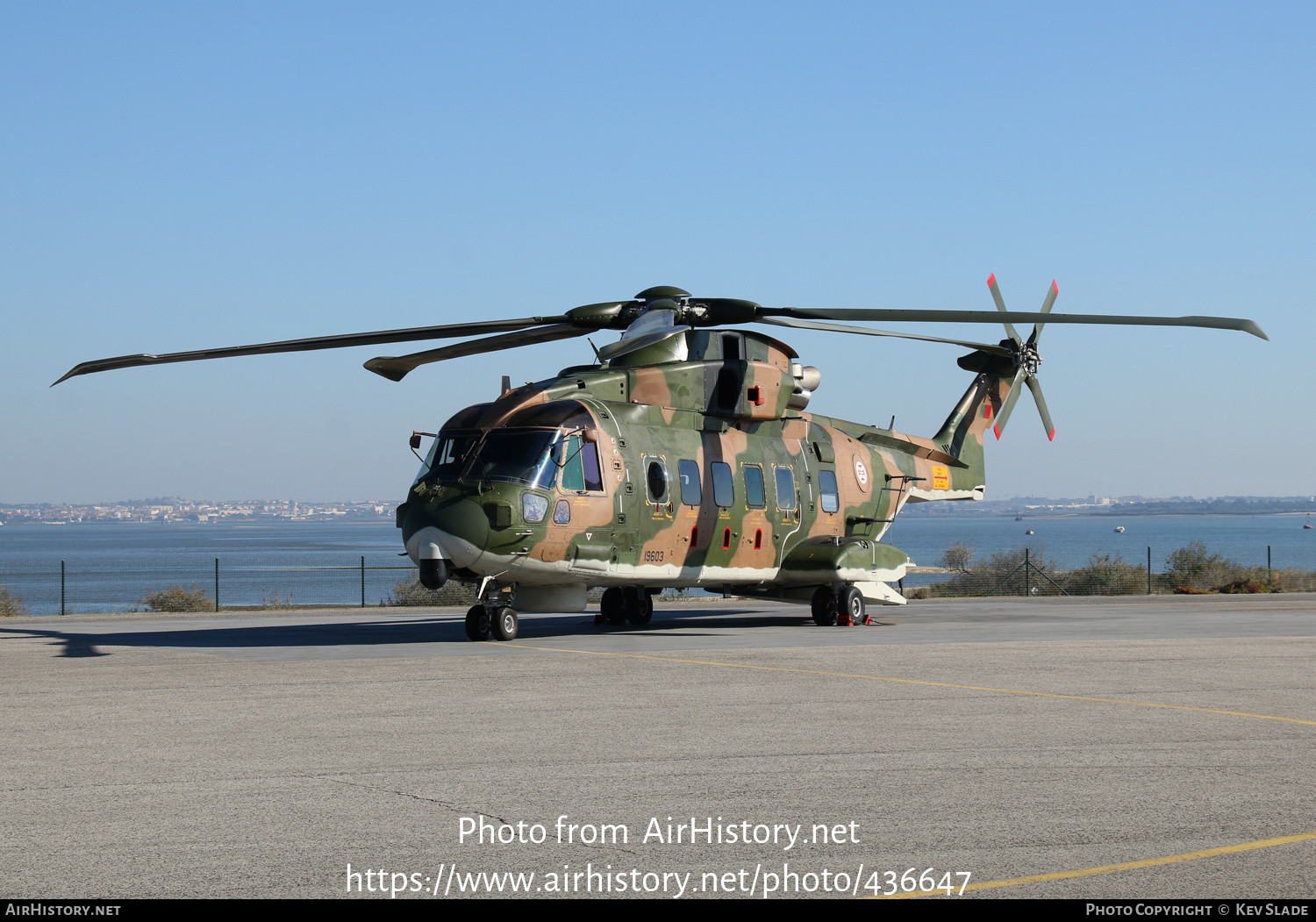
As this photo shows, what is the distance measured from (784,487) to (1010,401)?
319 inches

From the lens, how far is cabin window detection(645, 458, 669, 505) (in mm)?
19250

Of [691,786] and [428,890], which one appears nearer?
[428,890]

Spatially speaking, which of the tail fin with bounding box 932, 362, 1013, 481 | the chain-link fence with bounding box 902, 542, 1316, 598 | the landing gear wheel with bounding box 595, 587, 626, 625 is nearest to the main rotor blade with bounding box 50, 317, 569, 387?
the landing gear wheel with bounding box 595, 587, 626, 625

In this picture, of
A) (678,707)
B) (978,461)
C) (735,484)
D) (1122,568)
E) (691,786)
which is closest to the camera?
(691,786)

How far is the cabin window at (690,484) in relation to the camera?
65.2 ft

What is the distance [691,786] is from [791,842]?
150cm

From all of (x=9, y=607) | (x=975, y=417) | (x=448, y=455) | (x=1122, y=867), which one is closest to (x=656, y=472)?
(x=448, y=455)

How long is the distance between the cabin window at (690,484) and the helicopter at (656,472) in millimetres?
26

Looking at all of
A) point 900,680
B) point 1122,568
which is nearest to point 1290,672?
point 900,680

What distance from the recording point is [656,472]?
1938cm

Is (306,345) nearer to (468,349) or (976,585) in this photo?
(468,349)

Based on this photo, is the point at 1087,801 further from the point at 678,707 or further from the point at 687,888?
the point at 678,707

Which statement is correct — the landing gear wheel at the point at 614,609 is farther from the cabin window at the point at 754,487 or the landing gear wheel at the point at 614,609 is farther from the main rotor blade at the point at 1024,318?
the main rotor blade at the point at 1024,318
